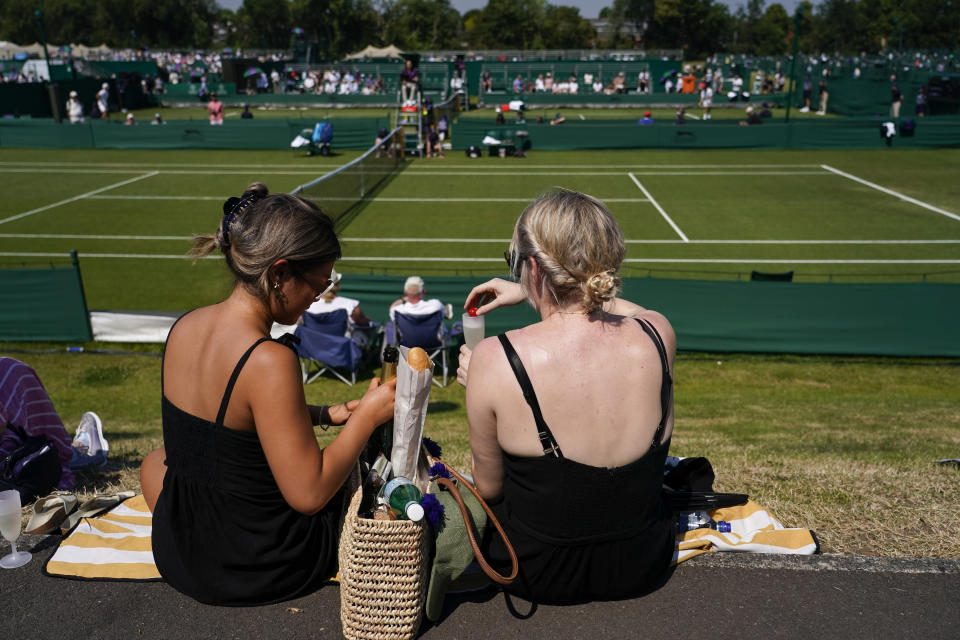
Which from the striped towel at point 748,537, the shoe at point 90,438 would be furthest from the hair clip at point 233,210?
the shoe at point 90,438

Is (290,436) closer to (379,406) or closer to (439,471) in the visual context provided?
(379,406)

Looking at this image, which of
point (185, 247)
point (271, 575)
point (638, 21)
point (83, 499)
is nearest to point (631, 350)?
point (271, 575)

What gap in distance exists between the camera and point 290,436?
260 cm

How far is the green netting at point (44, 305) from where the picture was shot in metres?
11.0

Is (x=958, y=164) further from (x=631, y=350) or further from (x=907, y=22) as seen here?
(x=907, y=22)

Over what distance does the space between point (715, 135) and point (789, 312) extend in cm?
1978

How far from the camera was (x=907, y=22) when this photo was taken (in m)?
92.1

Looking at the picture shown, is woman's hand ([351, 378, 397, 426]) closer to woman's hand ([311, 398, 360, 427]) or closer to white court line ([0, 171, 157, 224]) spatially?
woman's hand ([311, 398, 360, 427])

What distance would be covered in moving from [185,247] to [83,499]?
12875 mm

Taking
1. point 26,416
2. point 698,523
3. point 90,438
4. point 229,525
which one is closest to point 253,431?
point 229,525

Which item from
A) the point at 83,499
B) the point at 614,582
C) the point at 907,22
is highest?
the point at 907,22

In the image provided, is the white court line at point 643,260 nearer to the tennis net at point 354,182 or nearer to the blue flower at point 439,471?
the tennis net at point 354,182

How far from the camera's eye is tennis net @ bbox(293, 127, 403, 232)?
1728cm

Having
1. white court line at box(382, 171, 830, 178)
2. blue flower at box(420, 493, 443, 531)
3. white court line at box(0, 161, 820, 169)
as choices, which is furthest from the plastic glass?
white court line at box(0, 161, 820, 169)
